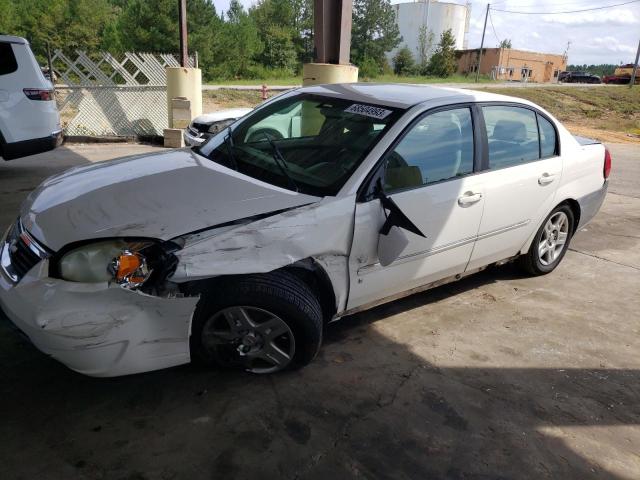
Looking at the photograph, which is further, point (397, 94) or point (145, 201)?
point (397, 94)

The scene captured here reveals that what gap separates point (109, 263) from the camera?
7.92ft

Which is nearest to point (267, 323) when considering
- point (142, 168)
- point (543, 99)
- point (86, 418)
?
point (86, 418)

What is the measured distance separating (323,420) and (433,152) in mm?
1778

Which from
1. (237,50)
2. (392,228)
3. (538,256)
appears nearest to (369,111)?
(392,228)

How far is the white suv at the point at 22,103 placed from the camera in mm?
6484

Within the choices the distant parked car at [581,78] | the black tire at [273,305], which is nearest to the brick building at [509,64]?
the distant parked car at [581,78]

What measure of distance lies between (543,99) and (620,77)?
3286cm

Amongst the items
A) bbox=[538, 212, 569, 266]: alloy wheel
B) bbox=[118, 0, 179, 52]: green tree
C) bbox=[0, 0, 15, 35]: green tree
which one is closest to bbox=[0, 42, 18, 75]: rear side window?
bbox=[538, 212, 569, 266]: alloy wheel

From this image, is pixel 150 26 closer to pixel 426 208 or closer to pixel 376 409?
pixel 426 208

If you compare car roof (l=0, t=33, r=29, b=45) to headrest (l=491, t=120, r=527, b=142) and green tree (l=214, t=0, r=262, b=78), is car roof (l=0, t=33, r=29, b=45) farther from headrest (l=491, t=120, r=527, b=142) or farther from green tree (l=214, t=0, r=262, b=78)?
green tree (l=214, t=0, r=262, b=78)

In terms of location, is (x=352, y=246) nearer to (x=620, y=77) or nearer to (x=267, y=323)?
(x=267, y=323)

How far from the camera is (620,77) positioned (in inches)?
2105

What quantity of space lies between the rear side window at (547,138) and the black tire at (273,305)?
236 cm

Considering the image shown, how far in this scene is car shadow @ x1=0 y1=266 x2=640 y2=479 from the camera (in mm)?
2271
